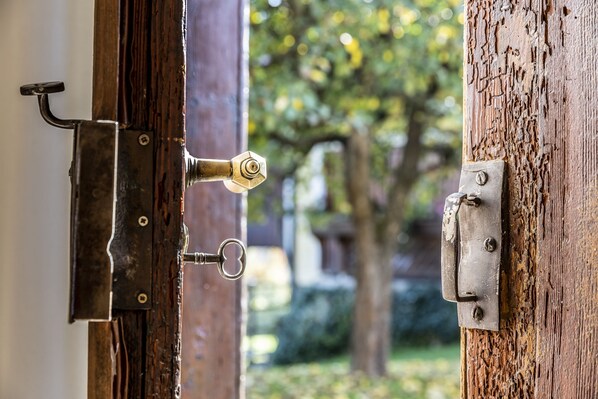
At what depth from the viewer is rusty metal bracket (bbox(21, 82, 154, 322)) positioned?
64cm

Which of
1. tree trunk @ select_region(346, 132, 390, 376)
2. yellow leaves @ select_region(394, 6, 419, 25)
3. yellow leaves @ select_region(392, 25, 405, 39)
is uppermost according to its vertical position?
yellow leaves @ select_region(394, 6, 419, 25)

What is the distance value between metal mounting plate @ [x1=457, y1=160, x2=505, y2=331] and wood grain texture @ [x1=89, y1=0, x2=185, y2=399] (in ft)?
1.34

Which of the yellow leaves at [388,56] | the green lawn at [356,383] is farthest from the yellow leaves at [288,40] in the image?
the green lawn at [356,383]

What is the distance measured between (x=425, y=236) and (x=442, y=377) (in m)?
6.17

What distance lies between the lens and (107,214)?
0.65 metres

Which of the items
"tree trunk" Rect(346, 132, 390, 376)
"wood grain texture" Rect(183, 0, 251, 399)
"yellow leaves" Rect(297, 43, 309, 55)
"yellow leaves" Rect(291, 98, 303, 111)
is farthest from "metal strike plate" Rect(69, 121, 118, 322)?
"tree trunk" Rect(346, 132, 390, 376)

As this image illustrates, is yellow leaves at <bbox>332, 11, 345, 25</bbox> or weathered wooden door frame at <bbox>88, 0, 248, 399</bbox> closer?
weathered wooden door frame at <bbox>88, 0, 248, 399</bbox>

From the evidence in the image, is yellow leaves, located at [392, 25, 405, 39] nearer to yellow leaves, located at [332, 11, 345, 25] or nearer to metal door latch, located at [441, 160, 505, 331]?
yellow leaves, located at [332, 11, 345, 25]

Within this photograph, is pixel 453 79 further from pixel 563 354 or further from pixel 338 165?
pixel 563 354

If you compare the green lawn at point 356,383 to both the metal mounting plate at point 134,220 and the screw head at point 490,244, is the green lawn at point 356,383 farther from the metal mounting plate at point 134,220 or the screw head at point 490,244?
the metal mounting plate at point 134,220

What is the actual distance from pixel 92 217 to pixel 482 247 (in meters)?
0.50

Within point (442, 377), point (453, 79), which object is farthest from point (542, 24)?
point (442, 377)

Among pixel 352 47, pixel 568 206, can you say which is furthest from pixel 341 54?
pixel 568 206

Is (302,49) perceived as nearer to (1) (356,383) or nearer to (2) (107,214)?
(1) (356,383)
